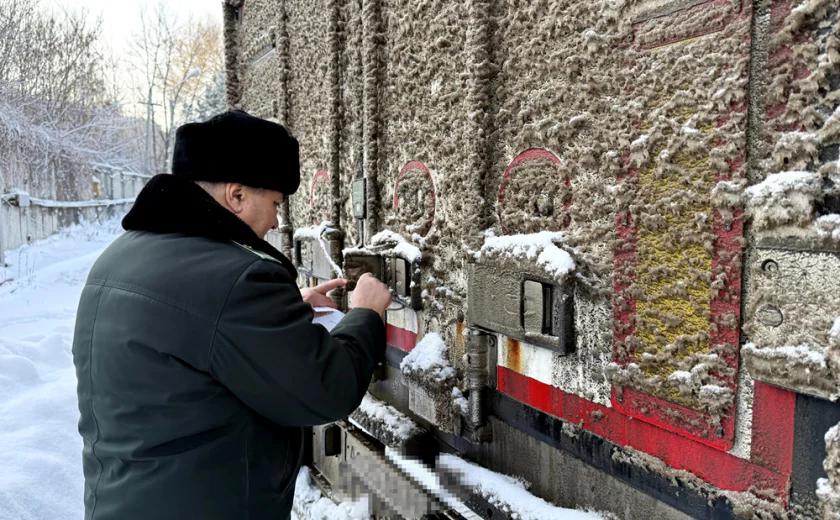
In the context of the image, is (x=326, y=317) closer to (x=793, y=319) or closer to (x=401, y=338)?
(x=401, y=338)

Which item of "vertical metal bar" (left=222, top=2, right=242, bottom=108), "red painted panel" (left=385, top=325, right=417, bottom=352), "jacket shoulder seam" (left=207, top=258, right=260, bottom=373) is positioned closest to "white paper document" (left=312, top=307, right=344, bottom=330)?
"jacket shoulder seam" (left=207, top=258, right=260, bottom=373)

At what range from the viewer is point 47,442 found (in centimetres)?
451

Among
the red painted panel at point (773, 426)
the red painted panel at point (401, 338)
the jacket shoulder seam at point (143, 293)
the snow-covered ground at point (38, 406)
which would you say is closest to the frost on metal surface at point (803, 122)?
the red painted panel at point (773, 426)

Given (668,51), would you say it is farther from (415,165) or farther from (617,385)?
(415,165)

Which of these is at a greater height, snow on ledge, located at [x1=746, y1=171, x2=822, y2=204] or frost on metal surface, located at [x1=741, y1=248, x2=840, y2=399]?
snow on ledge, located at [x1=746, y1=171, x2=822, y2=204]

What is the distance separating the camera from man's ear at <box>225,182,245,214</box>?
5.47ft

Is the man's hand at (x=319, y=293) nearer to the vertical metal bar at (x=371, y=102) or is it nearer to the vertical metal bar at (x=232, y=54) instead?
the vertical metal bar at (x=371, y=102)

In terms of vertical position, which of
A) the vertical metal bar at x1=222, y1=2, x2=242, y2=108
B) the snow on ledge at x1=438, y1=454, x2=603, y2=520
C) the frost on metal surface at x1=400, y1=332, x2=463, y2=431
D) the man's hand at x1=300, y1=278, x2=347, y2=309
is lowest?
the snow on ledge at x1=438, y1=454, x2=603, y2=520

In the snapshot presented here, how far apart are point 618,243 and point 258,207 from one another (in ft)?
4.13

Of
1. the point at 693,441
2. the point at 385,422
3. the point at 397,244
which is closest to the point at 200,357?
the point at 693,441

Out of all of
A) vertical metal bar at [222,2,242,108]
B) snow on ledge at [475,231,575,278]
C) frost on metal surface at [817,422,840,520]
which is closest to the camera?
frost on metal surface at [817,422,840,520]

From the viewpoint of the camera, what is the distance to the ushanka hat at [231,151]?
63.9 inches

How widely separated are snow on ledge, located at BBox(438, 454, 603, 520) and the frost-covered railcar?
63 mm

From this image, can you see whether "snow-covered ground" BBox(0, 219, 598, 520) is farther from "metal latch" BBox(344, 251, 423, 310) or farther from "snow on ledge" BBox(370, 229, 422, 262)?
"snow on ledge" BBox(370, 229, 422, 262)
